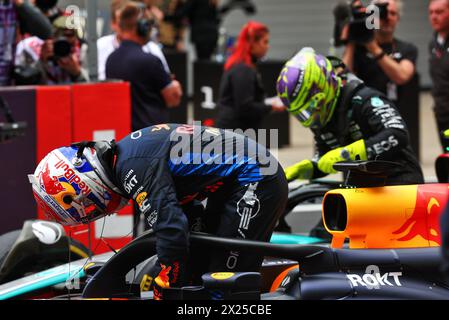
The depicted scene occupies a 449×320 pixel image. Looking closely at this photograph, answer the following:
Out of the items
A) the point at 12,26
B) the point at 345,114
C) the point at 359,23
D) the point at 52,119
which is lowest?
the point at 52,119

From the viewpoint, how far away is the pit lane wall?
7.37 m

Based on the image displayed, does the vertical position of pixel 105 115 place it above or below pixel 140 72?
below

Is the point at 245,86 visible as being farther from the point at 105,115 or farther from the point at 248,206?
the point at 248,206

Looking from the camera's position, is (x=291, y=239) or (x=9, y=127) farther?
(x=9, y=127)

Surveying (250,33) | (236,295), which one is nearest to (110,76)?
(250,33)

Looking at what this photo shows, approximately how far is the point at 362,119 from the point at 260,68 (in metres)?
7.74

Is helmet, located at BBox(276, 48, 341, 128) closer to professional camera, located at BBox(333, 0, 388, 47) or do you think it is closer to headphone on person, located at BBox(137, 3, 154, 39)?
professional camera, located at BBox(333, 0, 388, 47)

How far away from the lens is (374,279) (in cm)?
435

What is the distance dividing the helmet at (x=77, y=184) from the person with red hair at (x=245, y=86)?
16.8ft

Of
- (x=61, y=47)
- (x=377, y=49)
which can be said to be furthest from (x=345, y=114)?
(x=61, y=47)

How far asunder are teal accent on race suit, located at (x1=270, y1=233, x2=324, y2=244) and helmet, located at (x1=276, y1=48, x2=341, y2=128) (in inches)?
28.9

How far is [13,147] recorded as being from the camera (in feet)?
24.3

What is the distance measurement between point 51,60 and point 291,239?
3612 millimetres
